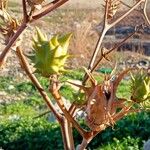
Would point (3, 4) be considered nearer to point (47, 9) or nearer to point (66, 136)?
point (47, 9)

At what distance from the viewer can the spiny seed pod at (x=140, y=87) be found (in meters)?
0.91

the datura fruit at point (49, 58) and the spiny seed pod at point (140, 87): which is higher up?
the datura fruit at point (49, 58)

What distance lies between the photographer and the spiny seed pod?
0.91 meters

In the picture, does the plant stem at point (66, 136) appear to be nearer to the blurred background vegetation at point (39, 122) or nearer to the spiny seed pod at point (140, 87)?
the spiny seed pod at point (140, 87)

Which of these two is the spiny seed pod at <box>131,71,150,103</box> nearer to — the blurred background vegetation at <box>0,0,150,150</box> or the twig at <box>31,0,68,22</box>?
the twig at <box>31,0,68,22</box>

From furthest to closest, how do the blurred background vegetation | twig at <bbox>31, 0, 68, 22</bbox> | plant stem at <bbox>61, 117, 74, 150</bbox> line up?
1. the blurred background vegetation
2. plant stem at <bbox>61, 117, 74, 150</bbox>
3. twig at <bbox>31, 0, 68, 22</bbox>

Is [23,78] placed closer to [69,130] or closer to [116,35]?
[116,35]

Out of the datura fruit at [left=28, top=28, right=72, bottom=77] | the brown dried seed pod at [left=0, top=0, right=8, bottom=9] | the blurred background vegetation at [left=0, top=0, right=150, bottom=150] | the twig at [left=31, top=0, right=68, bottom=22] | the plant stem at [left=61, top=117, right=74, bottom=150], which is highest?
the blurred background vegetation at [left=0, top=0, right=150, bottom=150]

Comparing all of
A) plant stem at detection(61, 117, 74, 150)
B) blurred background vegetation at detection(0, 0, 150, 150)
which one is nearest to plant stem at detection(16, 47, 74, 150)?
plant stem at detection(61, 117, 74, 150)

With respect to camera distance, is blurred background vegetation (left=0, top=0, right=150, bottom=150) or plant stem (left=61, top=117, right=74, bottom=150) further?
blurred background vegetation (left=0, top=0, right=150, bottom=150)

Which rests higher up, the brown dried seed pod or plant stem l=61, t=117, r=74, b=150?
the brown dried seed pod

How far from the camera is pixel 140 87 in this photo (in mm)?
919

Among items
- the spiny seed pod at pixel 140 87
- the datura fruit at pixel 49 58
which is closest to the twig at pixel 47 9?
the datura fruit at pixel 49 58

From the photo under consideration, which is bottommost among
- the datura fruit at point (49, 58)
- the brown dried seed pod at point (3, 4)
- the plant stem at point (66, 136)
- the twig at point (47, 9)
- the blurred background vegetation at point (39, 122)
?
the plant stem at point (66, 136)
